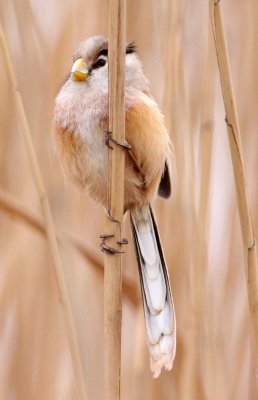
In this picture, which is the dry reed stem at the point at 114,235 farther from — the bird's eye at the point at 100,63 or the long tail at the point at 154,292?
the bird's eye at the point at 100,63

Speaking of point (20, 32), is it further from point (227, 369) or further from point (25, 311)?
point (227, 369)

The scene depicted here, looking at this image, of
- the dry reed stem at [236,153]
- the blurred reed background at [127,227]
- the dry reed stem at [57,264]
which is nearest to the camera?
the dry reed stem at [236,153]

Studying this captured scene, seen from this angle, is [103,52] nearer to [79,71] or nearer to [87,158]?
[79,71]

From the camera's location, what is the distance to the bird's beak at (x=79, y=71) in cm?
121

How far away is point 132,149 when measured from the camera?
1.23 metres

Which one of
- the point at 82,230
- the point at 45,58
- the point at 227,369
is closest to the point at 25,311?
the point at 82,230

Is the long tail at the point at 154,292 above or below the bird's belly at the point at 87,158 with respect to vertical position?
below

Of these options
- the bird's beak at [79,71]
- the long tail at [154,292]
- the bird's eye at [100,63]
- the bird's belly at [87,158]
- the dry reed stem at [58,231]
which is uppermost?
the bird's eye at [100,63]

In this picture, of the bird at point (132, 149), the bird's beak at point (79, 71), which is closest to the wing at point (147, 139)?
the bird at point (132, 149)

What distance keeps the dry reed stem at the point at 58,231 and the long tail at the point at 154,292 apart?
11 centimetres

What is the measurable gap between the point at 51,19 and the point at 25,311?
649 millimetres

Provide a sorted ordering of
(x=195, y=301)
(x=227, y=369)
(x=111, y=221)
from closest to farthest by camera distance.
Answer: (x=111, y=221), (x=195, y=301), (x=227, y=369)

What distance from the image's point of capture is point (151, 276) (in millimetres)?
1297

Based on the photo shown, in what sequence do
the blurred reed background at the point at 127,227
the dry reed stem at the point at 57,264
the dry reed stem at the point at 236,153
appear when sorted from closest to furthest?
the dry reed stem at the point at 236,153 → the dry reed stem at the point at 57,264 → the blurred reed background at the point at 127,227
